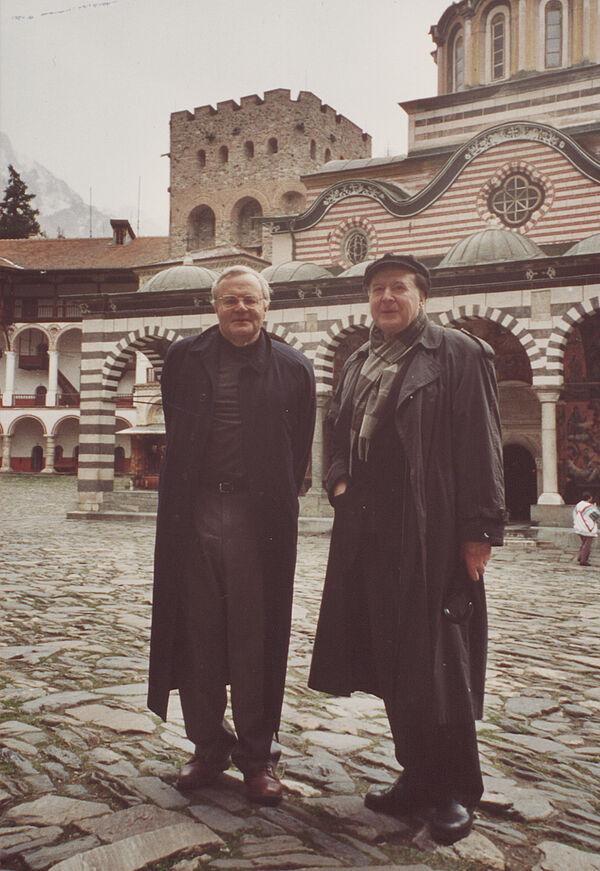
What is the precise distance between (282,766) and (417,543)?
1.21m

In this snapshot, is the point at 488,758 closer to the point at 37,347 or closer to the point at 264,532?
the point at 264,532

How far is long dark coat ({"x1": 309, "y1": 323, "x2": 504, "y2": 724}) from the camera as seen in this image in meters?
2.74

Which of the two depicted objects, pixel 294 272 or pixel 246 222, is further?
pixel 246 222

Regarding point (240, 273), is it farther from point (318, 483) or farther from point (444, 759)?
point (318, 483)

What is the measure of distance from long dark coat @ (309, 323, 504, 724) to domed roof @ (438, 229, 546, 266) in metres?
15.1

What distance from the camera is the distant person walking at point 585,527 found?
11.6 m

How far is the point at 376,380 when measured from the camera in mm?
3123

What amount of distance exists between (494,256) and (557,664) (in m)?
14.1

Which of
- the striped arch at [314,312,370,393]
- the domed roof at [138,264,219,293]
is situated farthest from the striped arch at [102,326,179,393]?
the striped arch at [314,312,370,393]

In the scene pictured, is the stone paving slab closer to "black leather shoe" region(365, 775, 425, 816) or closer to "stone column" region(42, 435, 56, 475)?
"black leather shoe" region(365, 775, 425, 816)

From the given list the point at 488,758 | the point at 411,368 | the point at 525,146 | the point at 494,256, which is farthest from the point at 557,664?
the point at 525,146

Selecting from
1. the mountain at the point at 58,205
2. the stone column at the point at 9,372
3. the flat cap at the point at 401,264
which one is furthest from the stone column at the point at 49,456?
the mountain at the point at 58,205

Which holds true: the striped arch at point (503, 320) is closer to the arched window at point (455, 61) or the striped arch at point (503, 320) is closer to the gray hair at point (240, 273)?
the gray hair at point (240, 273)

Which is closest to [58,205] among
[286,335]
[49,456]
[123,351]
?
[49,456]
